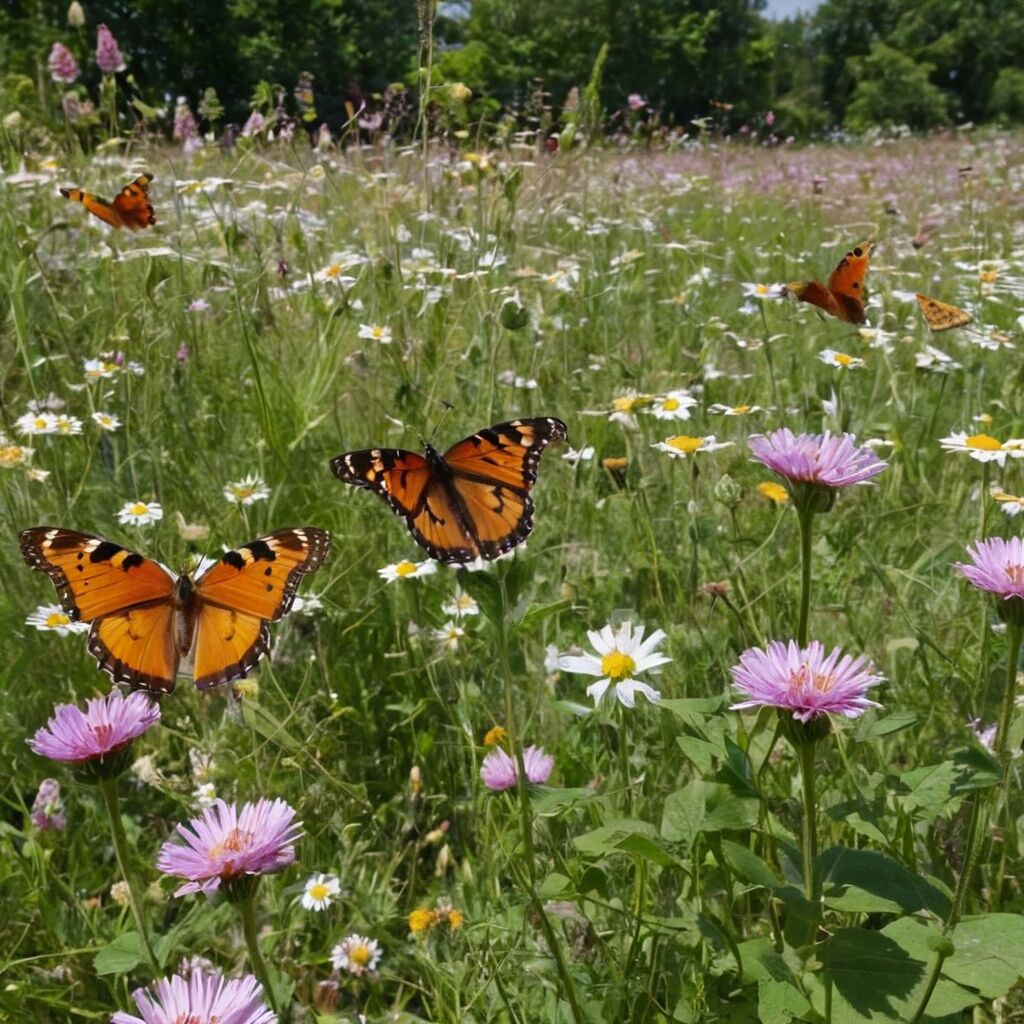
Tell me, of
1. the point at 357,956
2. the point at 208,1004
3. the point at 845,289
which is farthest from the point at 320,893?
the point at 845,289

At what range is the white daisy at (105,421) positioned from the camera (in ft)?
6.75

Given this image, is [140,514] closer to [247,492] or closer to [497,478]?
[247,492]

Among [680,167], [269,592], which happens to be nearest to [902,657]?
[269,592]

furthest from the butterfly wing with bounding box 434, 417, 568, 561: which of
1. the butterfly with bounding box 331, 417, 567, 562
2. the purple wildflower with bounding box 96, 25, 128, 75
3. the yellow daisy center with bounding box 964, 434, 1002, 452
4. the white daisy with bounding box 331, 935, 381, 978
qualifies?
the purple wildflower with bounding box 96, 25, 128, 75

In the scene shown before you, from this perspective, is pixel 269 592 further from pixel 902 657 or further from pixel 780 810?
pixel 902 657

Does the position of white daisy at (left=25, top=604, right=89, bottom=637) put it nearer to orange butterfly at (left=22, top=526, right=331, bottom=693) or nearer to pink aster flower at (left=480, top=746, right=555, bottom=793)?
orange butterfly at (left=22, top=526, right=331, bottom=693)

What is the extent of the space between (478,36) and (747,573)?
27.4 metres

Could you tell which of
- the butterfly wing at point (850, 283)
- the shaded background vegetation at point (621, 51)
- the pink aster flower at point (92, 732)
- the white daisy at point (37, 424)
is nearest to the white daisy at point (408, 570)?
the pink aster flower at point (92, 732)

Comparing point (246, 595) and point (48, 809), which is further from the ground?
point (246, 595)

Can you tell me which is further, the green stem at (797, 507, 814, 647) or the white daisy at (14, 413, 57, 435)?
the white daisy at (14, 413, 57, 435)

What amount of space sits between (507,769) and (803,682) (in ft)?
1.40

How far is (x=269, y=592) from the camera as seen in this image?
1319mm

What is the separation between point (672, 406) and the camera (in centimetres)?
202

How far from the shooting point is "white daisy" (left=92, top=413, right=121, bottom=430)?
6.75 ft
